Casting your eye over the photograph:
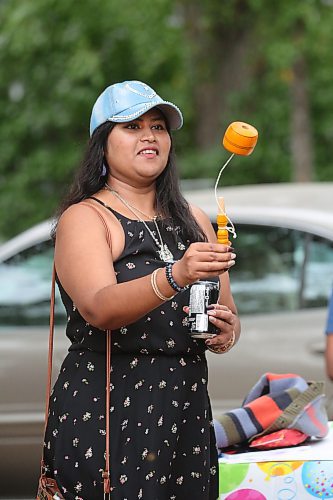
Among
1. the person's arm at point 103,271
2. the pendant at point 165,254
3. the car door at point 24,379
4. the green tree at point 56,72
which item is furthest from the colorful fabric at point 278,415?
the green tree at point 56,72

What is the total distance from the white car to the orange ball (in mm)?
2564

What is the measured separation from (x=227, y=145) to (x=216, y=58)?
12367mm

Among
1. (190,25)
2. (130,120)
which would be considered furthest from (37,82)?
(130,120)

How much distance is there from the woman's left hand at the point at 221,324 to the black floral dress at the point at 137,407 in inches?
1.8

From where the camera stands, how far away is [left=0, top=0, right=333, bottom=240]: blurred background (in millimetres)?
13961

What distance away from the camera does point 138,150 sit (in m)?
3.27

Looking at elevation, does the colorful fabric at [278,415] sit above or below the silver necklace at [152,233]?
below

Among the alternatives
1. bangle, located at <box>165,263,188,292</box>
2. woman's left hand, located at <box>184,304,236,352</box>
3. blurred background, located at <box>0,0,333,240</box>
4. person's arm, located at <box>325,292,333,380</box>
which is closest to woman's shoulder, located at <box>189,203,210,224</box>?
woman's left hand, located at <box>184,304,236,352</box>

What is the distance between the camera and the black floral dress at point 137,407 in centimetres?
314

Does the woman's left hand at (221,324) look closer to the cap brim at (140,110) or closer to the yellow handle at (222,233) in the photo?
the yellow handle at (222,233)

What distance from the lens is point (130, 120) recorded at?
326 cm

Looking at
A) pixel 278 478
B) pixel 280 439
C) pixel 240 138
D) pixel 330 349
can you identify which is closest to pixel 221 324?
pixel 240 138

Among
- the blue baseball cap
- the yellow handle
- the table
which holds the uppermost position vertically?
the blue baseball cap

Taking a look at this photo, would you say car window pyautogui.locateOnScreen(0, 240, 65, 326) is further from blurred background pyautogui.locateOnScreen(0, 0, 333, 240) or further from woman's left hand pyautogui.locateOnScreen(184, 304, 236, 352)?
blurred background pyautogui.locateOnScreen(0, 0, 333, 240)
